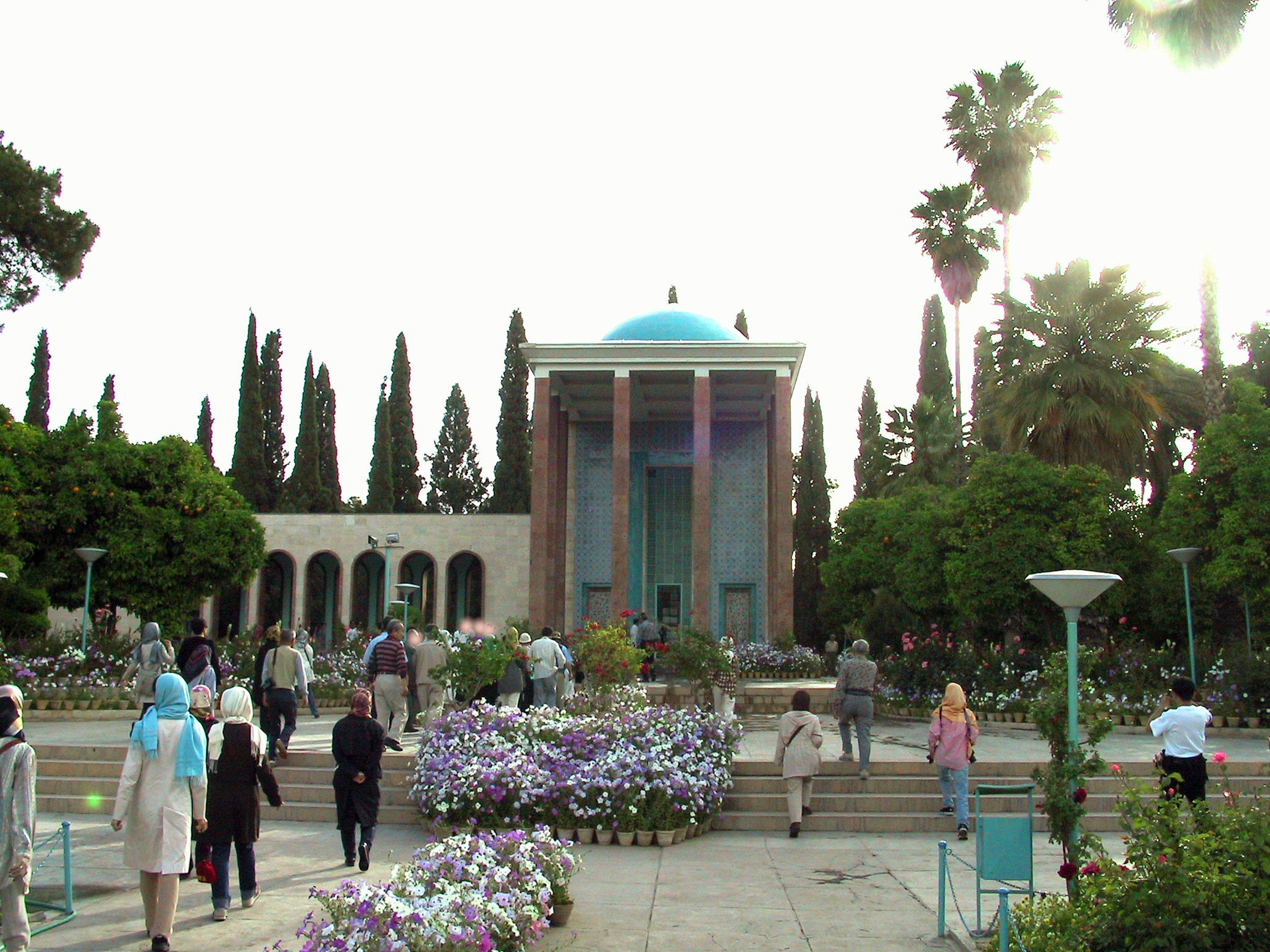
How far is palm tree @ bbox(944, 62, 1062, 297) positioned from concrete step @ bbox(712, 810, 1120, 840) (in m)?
22.0

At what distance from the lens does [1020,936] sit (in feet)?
20.1

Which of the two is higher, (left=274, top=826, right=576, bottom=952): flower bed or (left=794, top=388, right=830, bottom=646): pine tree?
(left=794, top=388, right=830, bottom=646): pine tree

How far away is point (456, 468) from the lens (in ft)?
165

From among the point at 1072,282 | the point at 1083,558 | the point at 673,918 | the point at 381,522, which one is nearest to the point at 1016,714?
the point at 1083,558

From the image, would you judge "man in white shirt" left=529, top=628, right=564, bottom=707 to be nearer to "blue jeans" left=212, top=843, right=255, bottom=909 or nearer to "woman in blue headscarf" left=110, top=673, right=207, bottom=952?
"blue jeans" left=212, top=843, right=255, bottom=909

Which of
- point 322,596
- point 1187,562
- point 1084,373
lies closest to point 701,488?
point 1084,373

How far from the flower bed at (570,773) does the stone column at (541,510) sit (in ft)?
52.5

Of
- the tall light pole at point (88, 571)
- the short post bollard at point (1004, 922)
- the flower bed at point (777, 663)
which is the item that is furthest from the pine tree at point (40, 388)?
the short post bollard at point (1004, 922)

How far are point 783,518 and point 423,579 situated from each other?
17449mm

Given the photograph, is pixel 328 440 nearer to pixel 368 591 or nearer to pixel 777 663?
pixel 368 591

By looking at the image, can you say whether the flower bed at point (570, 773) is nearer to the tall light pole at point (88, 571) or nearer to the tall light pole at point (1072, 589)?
the tall light pole at point (1072, 589)

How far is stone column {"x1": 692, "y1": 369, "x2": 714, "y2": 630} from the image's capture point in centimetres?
2719

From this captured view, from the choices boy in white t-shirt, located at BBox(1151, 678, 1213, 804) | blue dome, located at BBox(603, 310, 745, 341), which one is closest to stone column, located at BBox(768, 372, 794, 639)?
blue dome, located at BBox(603, 310, 745, 341)

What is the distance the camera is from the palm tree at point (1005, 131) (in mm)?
31125
